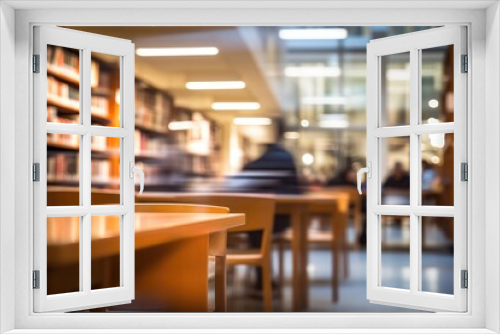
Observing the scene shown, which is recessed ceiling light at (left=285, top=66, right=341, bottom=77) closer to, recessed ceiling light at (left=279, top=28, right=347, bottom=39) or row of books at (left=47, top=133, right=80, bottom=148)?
recessed ceiling light at (left=279, top=28, right=347, bottom=39)

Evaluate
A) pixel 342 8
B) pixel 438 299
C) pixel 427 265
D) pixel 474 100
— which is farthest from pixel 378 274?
pixel 427 265

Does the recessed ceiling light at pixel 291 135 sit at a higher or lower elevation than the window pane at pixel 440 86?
lower

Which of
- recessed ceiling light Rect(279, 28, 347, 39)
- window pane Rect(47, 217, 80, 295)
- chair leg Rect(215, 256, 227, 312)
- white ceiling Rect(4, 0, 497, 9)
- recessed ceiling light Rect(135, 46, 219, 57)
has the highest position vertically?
recessed ceiling light Rect(279, 28, 347, 39)

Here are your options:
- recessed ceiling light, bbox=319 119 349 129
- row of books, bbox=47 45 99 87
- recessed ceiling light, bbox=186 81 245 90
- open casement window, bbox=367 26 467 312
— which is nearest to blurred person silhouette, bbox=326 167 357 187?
recessed ceiling light, bbox=319 119 349 129

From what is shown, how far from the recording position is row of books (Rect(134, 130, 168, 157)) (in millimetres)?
5637

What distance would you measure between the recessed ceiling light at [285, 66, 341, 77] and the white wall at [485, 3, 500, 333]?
3.42 m

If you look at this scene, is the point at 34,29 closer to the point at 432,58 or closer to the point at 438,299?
the point at 438,299

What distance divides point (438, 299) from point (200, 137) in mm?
3205

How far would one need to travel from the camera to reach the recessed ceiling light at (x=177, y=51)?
5.31 m

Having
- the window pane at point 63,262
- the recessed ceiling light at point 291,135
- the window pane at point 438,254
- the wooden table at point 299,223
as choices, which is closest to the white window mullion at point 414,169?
the window pane at point 63,262

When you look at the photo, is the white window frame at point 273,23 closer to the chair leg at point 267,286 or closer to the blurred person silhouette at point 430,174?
the chair leg at point 267,286

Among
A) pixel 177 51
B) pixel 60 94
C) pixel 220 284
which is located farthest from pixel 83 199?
pixel 177 51

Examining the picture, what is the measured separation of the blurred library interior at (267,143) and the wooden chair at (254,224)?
0.05 ft

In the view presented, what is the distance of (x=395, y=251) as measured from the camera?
6336mm
